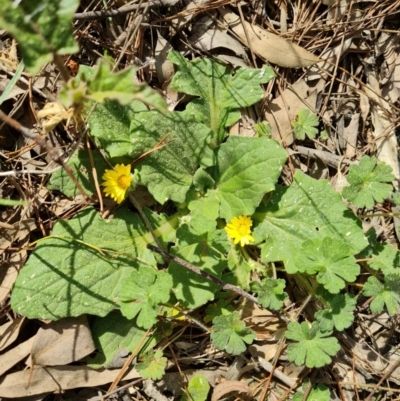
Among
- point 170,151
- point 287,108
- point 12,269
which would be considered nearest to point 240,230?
point 170,151

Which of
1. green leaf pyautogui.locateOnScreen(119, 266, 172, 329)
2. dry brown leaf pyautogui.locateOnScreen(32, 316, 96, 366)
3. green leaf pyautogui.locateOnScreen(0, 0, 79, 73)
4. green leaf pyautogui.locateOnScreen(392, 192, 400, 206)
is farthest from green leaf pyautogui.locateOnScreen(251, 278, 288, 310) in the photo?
green leaf pyautogui.locateOnScreen(0, 0, 79, 73)

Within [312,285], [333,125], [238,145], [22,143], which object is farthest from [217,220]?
[22,143]

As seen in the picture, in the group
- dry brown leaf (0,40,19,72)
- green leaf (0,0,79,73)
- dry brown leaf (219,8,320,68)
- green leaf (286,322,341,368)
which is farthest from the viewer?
dry brown leaf (219,8,320,68)

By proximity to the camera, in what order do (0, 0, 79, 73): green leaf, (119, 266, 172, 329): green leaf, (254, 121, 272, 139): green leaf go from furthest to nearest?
(254, 121, 272, 139): green leaf, (119, 266, 172, 329): green leaf, (0, 0, 79, 73): green leaf

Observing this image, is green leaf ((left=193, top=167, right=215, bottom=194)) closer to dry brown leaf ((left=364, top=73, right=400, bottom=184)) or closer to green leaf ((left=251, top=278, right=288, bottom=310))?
green leaf ((left=251, top=278, right=288, bottom=310))

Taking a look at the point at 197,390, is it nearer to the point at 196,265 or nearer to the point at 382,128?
the point at 196,265

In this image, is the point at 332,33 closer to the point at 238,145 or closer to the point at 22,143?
the point at 238,145
